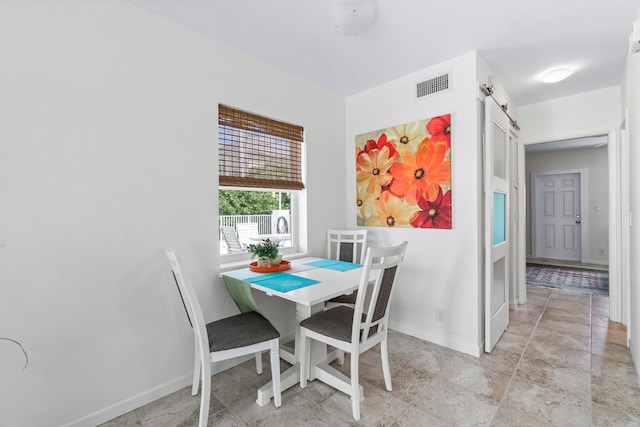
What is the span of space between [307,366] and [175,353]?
91 cm

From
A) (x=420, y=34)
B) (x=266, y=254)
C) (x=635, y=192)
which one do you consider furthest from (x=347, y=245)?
(x=635, y=192)

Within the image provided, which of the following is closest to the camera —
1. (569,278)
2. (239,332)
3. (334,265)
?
(239,332)

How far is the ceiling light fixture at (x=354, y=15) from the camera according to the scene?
1.87 meters

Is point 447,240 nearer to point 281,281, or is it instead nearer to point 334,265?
point 334,265

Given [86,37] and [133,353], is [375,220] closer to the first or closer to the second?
[133,353]

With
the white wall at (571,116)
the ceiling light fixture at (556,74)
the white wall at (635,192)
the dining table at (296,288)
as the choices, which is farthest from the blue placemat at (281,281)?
the white wall at (571,116)

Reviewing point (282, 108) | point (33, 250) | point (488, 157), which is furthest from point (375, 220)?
point (33, 250)

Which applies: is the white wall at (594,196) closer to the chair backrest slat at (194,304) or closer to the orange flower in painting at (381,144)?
the orange flower in painting at (381,144)

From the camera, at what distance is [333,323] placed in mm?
1910

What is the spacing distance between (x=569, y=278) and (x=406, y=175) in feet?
13.6

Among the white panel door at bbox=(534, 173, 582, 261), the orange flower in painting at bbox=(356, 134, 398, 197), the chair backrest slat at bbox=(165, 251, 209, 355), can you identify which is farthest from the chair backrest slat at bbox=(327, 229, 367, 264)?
the white panel door at bbox=(534, 173, 582, 261)

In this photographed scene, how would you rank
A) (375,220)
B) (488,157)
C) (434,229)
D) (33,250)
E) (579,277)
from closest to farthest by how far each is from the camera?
(33,250), (488,157), (434,229), (375,220), (579,277)

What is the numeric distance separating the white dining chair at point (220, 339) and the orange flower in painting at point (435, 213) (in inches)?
65.8

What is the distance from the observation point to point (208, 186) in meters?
2.27
